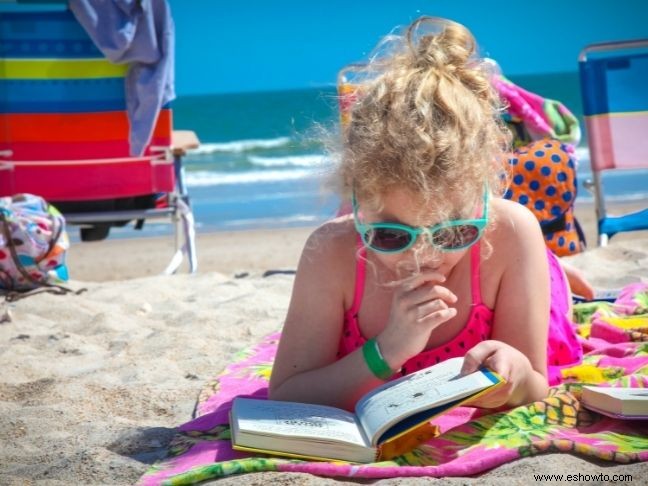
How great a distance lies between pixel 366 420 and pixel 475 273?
0.47 m

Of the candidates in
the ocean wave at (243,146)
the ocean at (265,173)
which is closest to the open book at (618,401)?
the ocean at (265,173)

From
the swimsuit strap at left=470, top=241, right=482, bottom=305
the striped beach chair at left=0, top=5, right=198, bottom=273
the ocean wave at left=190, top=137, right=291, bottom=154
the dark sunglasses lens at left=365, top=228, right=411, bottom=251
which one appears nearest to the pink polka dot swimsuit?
the swimsuit strap at left=470, top=241, right=482, bottom=305

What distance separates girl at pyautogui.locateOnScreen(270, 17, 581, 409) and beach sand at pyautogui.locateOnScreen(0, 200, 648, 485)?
31 cm

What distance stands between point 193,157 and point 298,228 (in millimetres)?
9339

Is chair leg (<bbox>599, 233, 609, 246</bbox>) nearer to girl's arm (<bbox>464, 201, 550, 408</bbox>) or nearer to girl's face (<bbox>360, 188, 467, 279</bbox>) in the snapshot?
girl's arm (<bbox>464, 201, 550, 408</bbox>)

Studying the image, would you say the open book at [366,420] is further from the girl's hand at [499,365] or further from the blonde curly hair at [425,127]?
the blonde curly hair at [425,127]

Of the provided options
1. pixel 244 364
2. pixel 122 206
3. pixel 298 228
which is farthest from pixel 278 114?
pixel 244 364

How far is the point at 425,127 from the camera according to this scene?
68.8 inches

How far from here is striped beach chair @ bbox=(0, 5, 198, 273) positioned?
4742mm

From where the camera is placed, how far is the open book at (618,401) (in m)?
1.80

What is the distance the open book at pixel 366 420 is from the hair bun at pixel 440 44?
637mm

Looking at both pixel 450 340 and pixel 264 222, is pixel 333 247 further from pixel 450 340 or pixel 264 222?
pixel 264 222

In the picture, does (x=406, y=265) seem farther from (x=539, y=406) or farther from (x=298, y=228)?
(x=298, y=228)

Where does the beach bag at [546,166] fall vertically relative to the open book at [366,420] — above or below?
above
